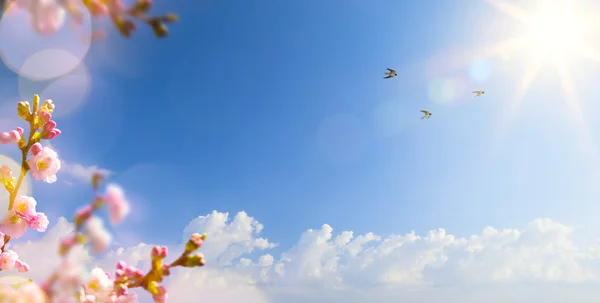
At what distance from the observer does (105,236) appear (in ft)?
6.01

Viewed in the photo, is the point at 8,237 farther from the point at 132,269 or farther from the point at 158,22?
the point at 158,22

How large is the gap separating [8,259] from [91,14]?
5.37 metres

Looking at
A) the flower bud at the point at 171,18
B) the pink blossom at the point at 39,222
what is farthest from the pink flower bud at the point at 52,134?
the flower bud at the point at 171,18

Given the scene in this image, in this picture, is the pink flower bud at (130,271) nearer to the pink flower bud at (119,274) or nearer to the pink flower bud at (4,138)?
the pink flower bud at (119,274)

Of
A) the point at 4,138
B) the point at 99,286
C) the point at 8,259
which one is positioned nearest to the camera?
the point at 99,286

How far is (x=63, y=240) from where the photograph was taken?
6.77 ft

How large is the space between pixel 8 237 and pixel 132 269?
316 centimetres

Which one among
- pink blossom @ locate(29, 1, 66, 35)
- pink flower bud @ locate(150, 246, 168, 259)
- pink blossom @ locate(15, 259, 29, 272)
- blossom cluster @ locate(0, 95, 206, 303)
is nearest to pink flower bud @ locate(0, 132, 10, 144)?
blossom cluster @ locate(0, 95, 206, 303)

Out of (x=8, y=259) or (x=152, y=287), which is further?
(x=8, y=259)

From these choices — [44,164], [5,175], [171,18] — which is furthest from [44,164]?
[171,18]

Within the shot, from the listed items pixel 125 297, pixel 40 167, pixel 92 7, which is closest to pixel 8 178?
pixel 40 167

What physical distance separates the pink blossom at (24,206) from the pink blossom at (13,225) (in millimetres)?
75

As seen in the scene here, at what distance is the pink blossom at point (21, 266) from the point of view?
20.8ft

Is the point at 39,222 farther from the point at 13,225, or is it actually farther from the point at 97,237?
the point at 97,237
